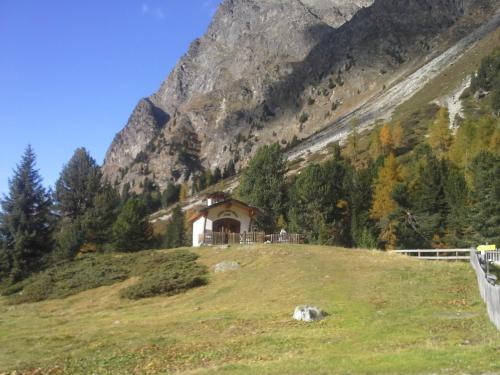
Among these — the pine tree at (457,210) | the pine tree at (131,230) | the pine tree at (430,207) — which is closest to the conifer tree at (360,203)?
the pine tree at (430,207)

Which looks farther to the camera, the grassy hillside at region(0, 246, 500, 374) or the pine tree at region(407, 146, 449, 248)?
the pine tree at region(407, 146, 449, 248)

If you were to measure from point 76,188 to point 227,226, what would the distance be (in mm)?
25653

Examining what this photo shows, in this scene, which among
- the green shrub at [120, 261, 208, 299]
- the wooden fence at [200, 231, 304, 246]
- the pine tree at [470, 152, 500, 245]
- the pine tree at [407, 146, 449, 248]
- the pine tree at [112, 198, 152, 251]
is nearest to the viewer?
the green shrub at [120, 261, 208, 299]

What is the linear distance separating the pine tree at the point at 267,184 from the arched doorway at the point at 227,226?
2000cm

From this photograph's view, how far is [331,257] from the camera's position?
40.5 meters

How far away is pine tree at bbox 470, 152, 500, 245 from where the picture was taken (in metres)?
54.9

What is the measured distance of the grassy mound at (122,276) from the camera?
3759 centimetres

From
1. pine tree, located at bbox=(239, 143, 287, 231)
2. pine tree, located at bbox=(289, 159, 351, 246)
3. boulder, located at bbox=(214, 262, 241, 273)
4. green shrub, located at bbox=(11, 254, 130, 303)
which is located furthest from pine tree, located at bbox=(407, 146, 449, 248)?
green shrub, located at bbox=(11, 254, 130, 303)

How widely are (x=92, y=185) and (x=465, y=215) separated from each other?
5015 cm

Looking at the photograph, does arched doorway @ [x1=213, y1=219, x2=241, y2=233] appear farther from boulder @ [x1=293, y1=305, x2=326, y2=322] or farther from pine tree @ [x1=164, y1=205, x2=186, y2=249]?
pine tree @ [x1=164, y1=205, x2=186, y2=249]

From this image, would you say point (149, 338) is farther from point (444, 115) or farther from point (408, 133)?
point (408, 133)

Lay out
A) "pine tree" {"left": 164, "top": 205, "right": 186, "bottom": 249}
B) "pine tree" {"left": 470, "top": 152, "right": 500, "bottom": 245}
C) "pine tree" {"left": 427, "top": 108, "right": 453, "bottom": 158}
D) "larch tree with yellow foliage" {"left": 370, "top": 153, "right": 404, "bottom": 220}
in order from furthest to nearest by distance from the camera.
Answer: "pine tree" {"left": 427, "top": 108, "right": 453, "bottom": 158}
"pine tree" {"left": 164, "top": 205, "right": 186, "bottom": 249}
"larch tree with yellow foliage" {"left": 370, "top": 153, "right": 404, "bottom": 220}
"pine tree" {"left": 470, "top": 152, "right": 500, "bottom": 245}

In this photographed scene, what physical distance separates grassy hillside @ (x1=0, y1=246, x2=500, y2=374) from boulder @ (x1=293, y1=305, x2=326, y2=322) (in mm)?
576

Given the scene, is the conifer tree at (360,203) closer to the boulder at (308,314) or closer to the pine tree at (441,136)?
the pine tree at (441,136)
